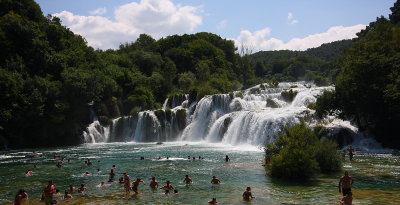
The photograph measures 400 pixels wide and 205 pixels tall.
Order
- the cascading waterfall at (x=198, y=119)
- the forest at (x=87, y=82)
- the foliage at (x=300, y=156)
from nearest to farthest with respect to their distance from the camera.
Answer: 1. the foliage at (x=300, y=156)
2. the forest at (x=87, y=82)
3. the cascading waterfall at (x=198, y=119)

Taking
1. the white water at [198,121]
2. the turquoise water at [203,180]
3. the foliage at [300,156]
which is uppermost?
the white water at [198,121]

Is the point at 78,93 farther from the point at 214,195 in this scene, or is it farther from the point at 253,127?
the point at 214,195

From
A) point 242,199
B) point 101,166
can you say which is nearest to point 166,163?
point 101,166

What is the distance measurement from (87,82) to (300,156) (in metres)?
41.4

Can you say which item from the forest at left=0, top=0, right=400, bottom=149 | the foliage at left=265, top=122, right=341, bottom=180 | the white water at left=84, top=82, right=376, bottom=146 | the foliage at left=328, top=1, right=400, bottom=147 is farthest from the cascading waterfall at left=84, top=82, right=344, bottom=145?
the foliage at left=265, top=122, right=341, bottom=180

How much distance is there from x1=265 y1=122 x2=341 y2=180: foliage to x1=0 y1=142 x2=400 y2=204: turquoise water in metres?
0.80

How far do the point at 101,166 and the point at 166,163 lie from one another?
5.36m

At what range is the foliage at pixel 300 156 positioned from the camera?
23062 mm

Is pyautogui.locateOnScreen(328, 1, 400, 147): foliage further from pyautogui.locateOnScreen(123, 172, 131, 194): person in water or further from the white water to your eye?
pyautogui.locateOnScreen(123, 172, 131, 194): person in water

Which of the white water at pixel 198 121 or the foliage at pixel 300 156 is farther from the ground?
the white water at pixel 198 121

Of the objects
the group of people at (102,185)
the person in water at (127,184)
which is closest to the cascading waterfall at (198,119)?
the group of people at (102,185)

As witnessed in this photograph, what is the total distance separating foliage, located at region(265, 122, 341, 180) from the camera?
23.1m

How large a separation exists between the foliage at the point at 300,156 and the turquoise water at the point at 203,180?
804 mm

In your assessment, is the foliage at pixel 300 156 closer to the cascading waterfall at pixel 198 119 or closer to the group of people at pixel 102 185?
the group of people at pixel 102 185
